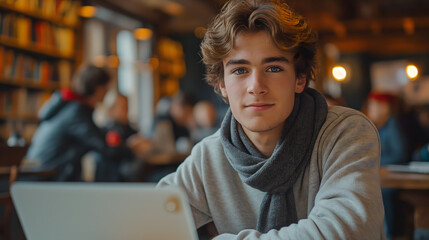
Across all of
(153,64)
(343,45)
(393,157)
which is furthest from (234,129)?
(343,45)

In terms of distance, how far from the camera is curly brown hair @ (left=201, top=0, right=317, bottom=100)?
1.18 meters

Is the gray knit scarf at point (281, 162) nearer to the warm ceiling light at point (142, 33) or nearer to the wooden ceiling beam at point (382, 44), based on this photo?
the warm ceiling light at point (142, 33)

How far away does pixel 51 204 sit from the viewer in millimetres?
775

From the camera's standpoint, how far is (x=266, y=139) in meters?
1.25

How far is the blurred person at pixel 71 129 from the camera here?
3469 millimetres

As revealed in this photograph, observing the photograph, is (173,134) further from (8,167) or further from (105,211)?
(105,211)

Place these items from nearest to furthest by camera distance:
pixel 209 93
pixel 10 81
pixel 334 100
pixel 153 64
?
pixel 334 100 → pixel 10 81 → pixel 153 64 → pixel 209 93

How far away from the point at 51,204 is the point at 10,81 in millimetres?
4494

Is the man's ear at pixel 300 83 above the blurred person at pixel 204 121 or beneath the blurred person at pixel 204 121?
above

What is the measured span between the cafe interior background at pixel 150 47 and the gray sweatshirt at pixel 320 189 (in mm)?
2558

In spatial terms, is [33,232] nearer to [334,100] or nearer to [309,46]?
[309,46]

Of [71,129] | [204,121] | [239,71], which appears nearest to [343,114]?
[239,71]

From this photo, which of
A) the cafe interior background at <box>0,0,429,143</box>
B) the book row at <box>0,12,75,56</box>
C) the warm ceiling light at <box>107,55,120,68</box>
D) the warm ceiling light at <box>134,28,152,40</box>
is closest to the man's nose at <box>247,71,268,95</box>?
the cafe interior background at <box>0,0,429,143</box>

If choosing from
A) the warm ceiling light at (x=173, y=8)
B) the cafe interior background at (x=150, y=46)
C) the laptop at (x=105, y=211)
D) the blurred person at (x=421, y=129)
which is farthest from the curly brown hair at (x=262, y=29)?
the warm ceiling light at (x=173, y=8)
